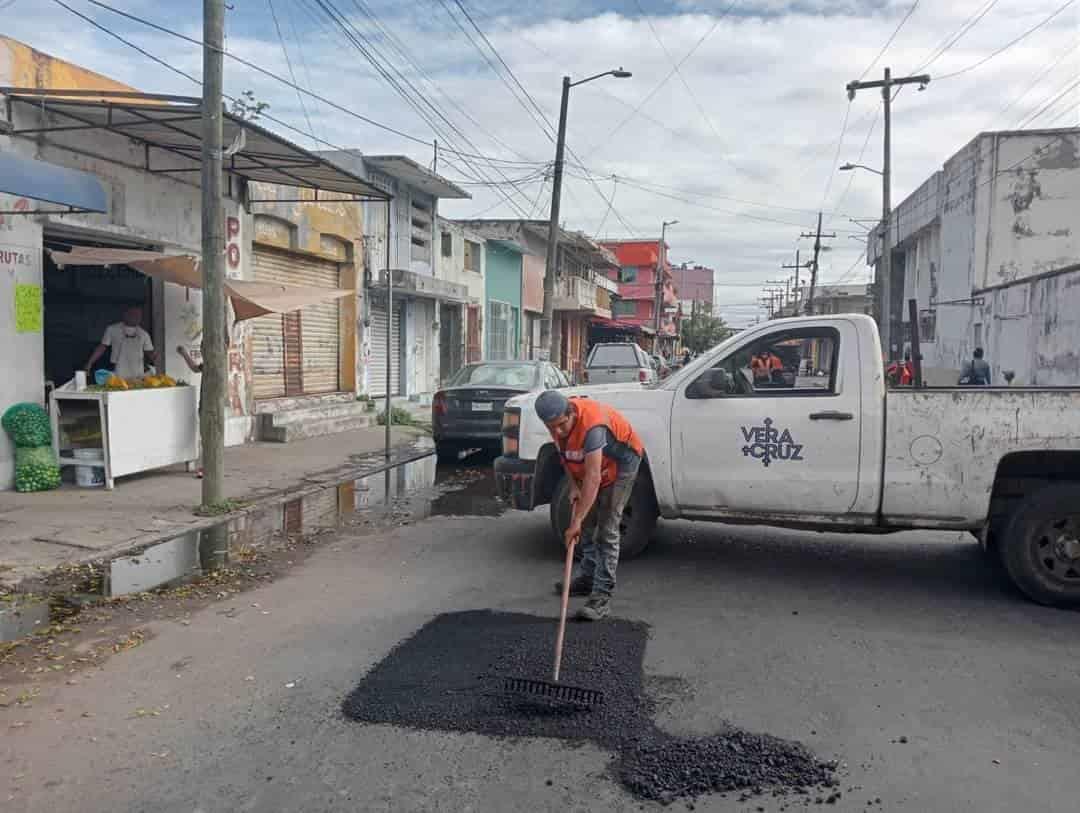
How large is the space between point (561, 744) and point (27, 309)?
850 centimetres

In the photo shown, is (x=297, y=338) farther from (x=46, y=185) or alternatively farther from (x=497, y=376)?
(x=46, y=185)

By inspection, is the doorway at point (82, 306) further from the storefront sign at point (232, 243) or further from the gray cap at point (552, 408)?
the gray cap at point (552, 408)

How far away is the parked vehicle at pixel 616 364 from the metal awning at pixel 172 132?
1028cm

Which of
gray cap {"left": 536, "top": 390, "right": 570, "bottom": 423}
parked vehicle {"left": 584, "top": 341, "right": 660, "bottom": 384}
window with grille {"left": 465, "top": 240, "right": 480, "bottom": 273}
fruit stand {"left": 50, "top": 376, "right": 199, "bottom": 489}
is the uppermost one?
window with grille {"left": 465, "top": 240, "right": 480, "bottom": 273}

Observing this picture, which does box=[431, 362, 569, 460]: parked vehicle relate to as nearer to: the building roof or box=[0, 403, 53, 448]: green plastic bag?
box=[0, 403, 53, 448]: green plastic bag

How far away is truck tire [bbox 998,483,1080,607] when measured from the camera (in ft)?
19.0

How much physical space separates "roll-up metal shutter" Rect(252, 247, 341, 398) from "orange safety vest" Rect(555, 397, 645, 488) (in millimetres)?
10897

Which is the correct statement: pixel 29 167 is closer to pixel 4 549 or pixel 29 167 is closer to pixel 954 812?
pixel 4 549

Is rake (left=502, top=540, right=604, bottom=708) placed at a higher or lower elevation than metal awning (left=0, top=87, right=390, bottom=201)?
lower

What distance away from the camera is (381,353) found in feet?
69.8

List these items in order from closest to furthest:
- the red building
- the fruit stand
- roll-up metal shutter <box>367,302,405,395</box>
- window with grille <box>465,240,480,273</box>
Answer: the fruit stand → roll-up metal shutter <box>367,302,405,395</box> → window with grille <box>465,240,480,273</box> → the red building

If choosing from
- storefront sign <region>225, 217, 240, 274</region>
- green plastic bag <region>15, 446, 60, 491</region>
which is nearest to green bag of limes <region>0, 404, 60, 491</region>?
green plastic bag <region>15, 446, 60, 491</region>

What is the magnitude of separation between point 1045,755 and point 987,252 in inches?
1038

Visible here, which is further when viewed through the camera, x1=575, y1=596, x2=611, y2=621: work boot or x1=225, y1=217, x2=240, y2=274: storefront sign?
x1=225, y1=217, x2=240, y2=274: storefront sign
